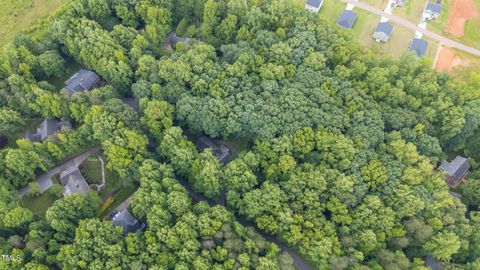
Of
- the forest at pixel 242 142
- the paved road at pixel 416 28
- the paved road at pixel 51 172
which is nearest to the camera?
the forest at pixel 242 142

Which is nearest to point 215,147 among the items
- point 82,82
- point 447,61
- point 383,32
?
point 82,82

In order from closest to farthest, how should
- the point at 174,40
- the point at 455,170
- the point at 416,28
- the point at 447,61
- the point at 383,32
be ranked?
the point at 455,170 → the point at 174,40 → the point at 447,61 → the point at 383,32 → the point at 416,28

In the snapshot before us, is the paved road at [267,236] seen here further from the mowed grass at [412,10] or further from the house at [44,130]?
the mowed grass at [412,10]

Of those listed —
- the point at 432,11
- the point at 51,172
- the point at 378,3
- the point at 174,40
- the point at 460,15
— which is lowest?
the point at 51,172

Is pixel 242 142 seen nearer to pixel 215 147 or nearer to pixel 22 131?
pixel 215 147

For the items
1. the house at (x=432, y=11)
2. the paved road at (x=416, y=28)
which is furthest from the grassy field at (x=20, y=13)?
the house at (x=432, y=11)

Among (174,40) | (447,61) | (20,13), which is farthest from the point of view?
(20,13)

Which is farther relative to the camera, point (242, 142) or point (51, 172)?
point (242, 142)

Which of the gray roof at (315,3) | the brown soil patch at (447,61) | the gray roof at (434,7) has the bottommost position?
the brown soil patch at (447,61)

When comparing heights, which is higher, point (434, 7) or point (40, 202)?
point (434, 7)
